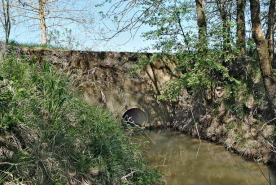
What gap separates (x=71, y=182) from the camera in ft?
10.3

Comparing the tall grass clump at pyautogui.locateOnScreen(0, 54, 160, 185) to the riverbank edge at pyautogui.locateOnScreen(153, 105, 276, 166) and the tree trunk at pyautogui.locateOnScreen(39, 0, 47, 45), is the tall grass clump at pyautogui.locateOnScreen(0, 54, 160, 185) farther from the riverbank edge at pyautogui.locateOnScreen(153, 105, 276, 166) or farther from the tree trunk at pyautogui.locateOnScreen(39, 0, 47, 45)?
the tree trunk at pyautogui.locateOnScreen(39, 0, 47, 45)

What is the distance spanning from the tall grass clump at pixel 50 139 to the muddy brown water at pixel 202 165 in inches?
37.6

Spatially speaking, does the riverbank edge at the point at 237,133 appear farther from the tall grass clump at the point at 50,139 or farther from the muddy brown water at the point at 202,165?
the tall grass clump at the point at 50,139

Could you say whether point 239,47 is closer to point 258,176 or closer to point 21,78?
point 258,176

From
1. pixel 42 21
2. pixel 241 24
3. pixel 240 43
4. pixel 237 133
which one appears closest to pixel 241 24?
pixel 241 24

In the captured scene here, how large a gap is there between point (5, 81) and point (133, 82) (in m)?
7.73

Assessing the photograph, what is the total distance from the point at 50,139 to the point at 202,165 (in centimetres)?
408

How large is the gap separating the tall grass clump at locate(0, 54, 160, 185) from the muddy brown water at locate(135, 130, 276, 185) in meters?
0.96

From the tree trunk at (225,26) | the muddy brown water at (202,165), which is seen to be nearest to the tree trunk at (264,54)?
the muddy brown water at (202,165)

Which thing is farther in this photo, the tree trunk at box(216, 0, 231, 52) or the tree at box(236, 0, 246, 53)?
the tree at box(236, 0, 246, 53)

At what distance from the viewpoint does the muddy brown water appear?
5.37 metres

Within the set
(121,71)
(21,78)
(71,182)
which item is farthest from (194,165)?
(121,71)

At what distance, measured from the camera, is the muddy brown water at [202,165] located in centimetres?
537

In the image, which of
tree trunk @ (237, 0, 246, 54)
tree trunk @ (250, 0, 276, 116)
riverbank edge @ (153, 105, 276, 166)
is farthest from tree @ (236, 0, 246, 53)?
tree trunk @ (250, 0, 276, 116)
